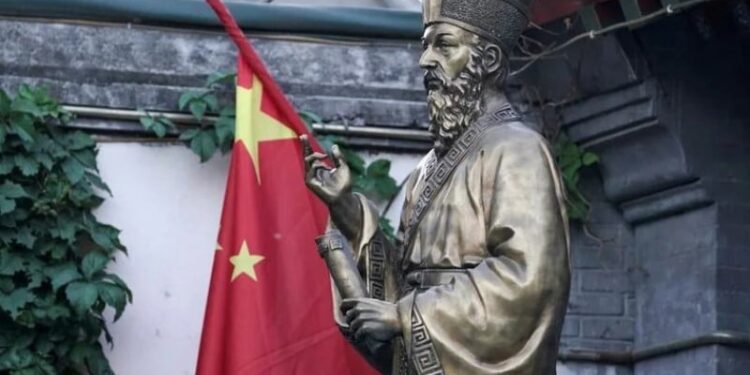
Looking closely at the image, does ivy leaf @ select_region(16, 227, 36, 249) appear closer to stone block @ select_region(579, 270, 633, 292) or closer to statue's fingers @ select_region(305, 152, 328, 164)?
stone block @ select_region(579, 270, 633, 292)

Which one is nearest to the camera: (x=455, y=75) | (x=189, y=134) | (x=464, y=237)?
(x=464, y=237)

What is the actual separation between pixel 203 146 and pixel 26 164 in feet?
2.40

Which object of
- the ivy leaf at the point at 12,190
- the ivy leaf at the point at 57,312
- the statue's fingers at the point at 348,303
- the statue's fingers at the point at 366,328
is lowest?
the statue's fingers at the point at 366,328

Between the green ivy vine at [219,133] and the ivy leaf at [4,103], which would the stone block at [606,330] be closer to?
the green ivy vine at [219,133]

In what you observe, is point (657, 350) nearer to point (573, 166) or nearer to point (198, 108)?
point (573, 166)

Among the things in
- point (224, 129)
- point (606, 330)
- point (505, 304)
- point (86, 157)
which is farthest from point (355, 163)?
point (505, 304)

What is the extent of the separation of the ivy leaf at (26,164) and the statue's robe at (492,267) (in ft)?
10.3

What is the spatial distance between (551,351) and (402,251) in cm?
61

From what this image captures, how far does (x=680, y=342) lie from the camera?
32.9ft

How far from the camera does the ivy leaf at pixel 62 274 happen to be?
32.0 ft

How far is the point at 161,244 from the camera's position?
33.2 feet

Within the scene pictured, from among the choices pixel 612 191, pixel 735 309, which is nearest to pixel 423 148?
pixel 612 191

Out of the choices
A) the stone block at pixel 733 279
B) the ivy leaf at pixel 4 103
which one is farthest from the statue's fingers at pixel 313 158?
the stone block at pixel 733 279

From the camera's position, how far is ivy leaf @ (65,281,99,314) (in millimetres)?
9703
